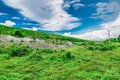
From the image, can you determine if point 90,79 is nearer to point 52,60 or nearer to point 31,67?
point 31,67

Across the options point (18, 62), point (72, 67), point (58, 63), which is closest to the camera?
point (72, 67)

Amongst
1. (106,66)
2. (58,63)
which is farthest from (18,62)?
(106,66)

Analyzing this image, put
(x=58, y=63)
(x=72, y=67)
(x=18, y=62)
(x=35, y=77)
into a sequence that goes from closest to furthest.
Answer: (x=35, y=77) < (x=72, y=67) < (x=58, y=63) < (x=18, y=62)

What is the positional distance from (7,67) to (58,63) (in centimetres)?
638

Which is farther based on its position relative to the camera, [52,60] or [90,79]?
[52,60]

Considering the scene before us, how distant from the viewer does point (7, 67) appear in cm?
3108

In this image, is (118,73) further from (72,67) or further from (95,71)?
(72,67)

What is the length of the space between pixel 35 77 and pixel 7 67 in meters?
7.15

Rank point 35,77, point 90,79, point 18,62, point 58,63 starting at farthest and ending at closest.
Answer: point 18,62 < point 58,63 < point 35,77 < point 90,79

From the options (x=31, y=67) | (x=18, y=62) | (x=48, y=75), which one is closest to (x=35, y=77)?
(x=48, y=75)

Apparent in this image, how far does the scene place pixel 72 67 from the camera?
1155 inches

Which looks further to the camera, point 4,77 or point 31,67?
point 31,67

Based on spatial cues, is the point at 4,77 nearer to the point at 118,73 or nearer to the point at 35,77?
the point at 35,77

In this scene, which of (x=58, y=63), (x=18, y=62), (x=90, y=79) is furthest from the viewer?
(x=18, y=62)
